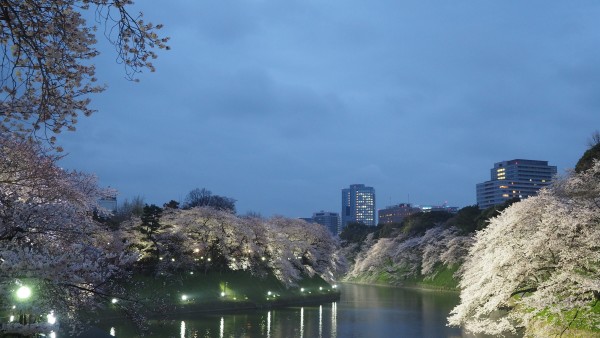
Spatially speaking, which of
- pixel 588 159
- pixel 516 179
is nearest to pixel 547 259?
pixel 588 159

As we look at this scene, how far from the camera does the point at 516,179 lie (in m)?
128

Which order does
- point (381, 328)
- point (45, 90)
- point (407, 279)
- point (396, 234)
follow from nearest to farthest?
Result: point (45, 90), point (381, 328), point (407, 279), point (396, 234)

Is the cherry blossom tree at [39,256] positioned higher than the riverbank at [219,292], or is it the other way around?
the cherry blossom tree at [39,256]

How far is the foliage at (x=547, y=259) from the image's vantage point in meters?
15.1


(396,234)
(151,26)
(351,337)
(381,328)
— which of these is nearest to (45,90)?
(151,26)

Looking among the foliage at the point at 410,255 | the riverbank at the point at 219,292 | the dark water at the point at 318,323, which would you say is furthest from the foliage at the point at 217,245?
the foliage at the point at 410,255

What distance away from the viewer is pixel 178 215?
38.7 meters

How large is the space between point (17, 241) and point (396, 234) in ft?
233

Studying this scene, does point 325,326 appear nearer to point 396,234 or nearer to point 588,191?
point 588,191

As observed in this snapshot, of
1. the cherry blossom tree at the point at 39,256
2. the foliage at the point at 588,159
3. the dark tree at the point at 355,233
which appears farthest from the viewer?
the dark tree at the point at 355,233

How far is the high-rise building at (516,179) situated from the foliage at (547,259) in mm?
112281

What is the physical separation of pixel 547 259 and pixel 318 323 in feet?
52.7

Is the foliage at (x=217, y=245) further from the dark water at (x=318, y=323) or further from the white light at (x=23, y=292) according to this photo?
the white light at (x=23, y=292)

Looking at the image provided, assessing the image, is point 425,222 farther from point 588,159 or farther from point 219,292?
point 588,159
